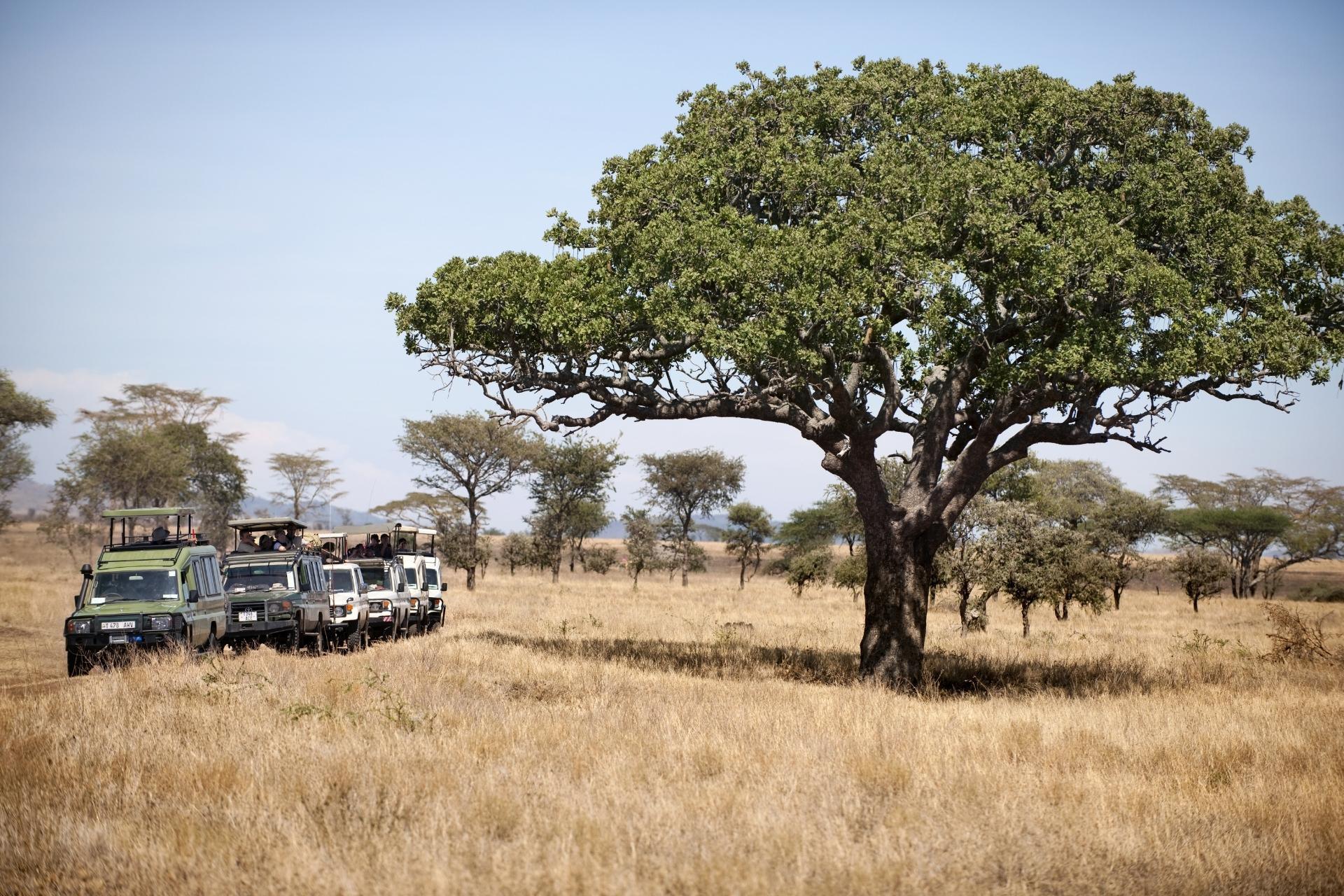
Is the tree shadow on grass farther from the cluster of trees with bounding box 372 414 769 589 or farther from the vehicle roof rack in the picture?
the cluster of trees with bounding box 372 414 769 589

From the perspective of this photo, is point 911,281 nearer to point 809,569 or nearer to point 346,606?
point 346,606

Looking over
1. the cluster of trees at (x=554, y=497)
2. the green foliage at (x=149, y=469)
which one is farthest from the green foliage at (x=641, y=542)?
the green foliage at (x=149, y=469)

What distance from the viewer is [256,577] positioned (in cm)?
2217

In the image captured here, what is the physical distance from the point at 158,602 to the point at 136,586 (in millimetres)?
570

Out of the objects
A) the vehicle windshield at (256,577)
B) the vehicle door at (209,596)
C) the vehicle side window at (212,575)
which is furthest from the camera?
the vehicle windshield at (256,577)

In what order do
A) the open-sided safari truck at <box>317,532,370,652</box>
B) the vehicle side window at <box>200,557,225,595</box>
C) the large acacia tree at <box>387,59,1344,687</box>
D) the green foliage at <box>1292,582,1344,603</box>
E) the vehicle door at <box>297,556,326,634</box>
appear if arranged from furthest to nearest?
1. the green foliage at <box>1292,582,1344,603</box>
2. the open-sided safari truck at <box>317,532,370,652</box>
3. the vehicle door at <box>297,556,326,634</box>
4. the vehicle side window at <box>200,557,225,595</box>
5. the large acacia tree at <box>387,59,1344,687</box>

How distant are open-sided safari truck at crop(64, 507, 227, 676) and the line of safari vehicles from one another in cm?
2

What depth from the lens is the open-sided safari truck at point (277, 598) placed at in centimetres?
2112

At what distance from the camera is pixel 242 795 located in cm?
899

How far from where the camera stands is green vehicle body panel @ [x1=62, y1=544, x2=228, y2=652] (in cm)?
1770

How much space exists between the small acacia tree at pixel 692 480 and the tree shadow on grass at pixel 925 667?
3993 centimetres

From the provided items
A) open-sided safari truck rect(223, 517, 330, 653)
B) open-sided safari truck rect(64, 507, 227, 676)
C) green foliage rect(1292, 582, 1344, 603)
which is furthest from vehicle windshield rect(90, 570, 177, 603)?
green foliage rect(1292, 582, 1344, 603)

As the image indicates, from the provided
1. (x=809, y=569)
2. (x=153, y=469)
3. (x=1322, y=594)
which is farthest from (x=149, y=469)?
(x=1322, y=594)

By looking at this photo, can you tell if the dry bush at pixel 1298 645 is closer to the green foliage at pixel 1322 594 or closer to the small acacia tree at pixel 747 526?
the green foliage at pixel 1322 594
